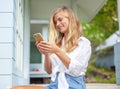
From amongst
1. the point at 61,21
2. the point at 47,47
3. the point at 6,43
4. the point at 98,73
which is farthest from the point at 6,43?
the point at 98,73

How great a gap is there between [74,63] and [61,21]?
0.91 ft

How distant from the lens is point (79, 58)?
1702 millimetres

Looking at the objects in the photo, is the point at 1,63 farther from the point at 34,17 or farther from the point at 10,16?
the point at 34,17

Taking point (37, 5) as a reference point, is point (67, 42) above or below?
below

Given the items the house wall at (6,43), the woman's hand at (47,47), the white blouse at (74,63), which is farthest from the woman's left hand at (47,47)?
the house wall at (6,43)

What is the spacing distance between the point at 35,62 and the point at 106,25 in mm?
8423

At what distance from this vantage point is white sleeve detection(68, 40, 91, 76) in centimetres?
167

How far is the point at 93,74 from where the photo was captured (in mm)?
17375

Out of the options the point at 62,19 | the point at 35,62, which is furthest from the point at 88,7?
the point at 62,19

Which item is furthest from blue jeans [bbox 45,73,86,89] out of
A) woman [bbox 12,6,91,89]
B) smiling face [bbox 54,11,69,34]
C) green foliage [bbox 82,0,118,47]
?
green foliage [bbox 82,0,118,47]

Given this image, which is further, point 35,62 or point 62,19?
point 35,62

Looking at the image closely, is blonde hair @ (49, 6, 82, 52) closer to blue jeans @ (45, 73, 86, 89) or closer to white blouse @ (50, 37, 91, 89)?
white blouse @ (50, 37, 91, 89)

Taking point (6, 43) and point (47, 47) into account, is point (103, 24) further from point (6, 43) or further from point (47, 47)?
point (47, 47)

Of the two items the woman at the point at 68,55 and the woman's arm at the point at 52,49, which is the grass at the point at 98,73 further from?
the woman's arm at the point at 52,49
